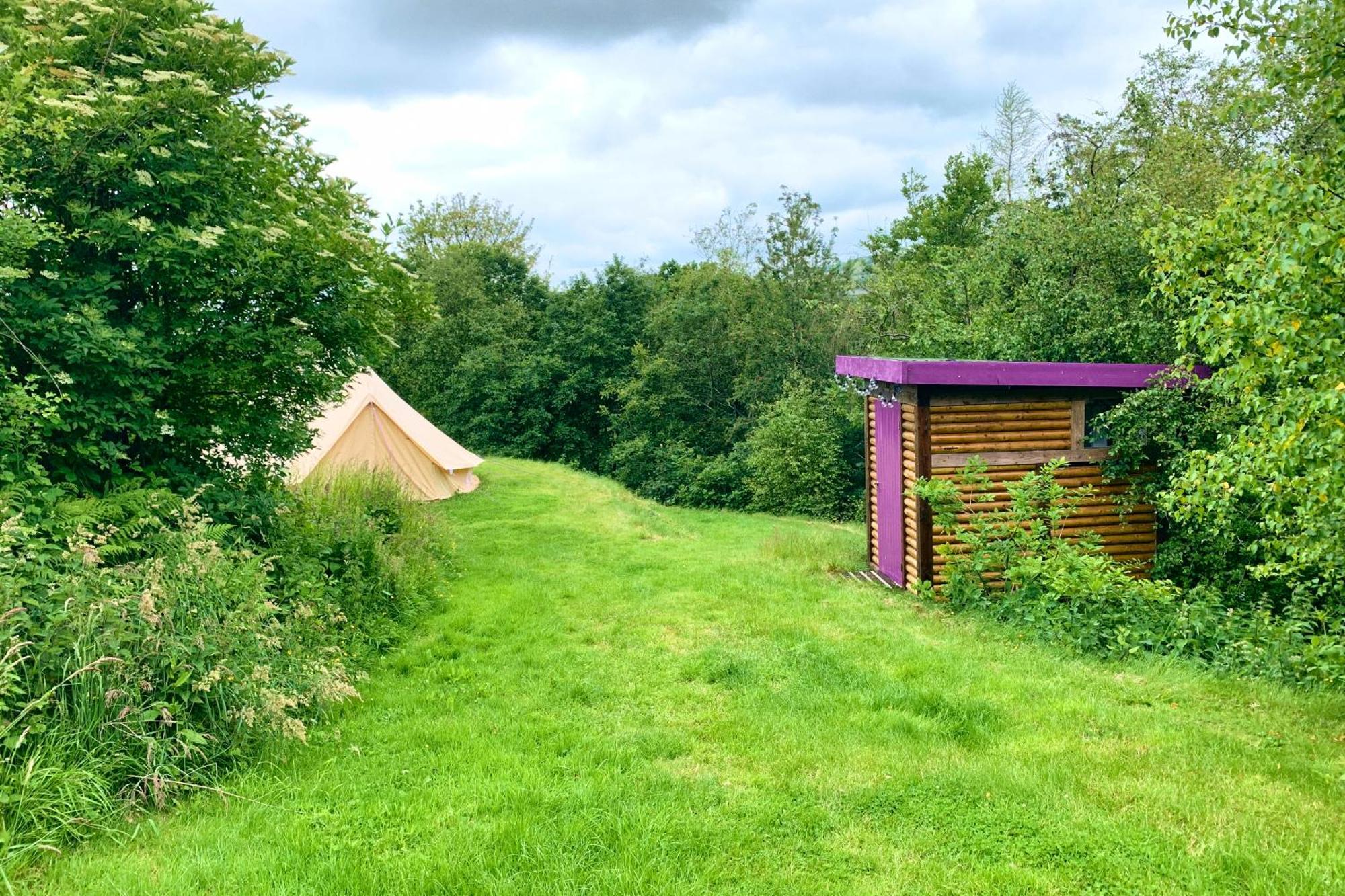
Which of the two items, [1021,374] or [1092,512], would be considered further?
[1092,512]

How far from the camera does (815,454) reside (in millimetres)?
21109

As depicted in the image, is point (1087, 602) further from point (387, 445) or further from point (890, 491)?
point (387, 445)

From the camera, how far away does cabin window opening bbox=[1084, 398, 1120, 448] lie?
28.9 ft

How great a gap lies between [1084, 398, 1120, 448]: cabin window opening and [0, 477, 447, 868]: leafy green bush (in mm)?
7393

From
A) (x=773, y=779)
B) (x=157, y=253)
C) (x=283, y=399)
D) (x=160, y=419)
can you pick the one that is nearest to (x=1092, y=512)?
(x=773, y=779)

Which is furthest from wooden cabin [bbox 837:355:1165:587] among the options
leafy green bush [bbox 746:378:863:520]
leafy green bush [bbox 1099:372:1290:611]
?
leafy green bush [bbox 746:378:863:520]

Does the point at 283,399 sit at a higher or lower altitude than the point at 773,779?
higher

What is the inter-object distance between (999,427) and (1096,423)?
98 centimetres

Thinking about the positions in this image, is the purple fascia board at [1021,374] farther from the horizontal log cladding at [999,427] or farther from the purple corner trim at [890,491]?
the purple corner trim at [890,491]

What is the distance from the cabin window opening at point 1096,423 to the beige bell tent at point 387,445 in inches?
375

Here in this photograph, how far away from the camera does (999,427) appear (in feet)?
29.0

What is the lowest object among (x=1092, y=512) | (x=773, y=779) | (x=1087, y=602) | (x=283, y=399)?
(x=773, y=779)

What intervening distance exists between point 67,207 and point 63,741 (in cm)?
385

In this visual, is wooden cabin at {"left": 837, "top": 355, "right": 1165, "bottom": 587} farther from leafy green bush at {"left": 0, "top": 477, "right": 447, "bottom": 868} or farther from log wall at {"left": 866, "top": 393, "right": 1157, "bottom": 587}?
leafy green bush at {"left": 0, "top": 477, "right": 447, "bottom": 868}
